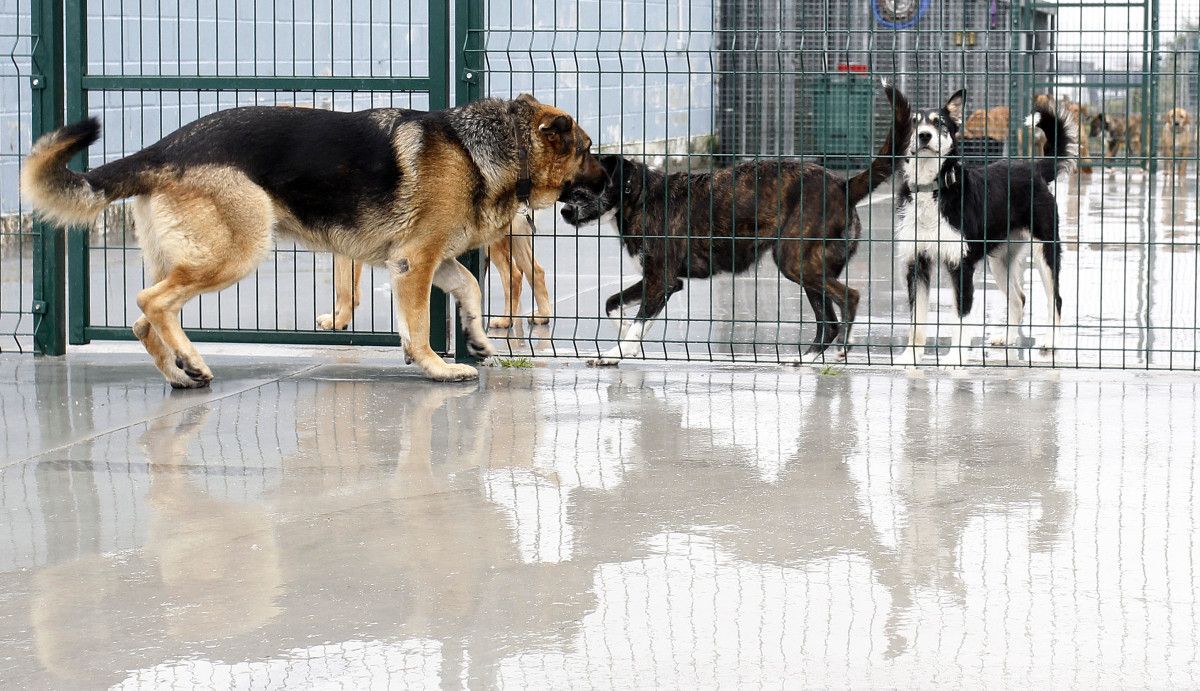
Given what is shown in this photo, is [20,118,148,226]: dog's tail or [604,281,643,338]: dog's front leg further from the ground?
[20,118,148,226]: dog's tail

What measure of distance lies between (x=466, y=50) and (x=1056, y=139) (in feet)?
10.3

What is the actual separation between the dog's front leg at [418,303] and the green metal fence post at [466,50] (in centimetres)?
50

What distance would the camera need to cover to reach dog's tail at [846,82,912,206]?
774 cm

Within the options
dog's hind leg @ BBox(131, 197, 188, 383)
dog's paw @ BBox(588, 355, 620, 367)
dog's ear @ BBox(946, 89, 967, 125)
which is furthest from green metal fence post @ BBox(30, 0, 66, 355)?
dog's ear @ BBox(946, 89, 967, 125)

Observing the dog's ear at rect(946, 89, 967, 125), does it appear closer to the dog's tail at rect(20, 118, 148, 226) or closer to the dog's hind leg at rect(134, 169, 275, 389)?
the dog's hind leg at rect(134, 169, 275, 389)

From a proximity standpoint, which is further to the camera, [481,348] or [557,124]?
[481,348]

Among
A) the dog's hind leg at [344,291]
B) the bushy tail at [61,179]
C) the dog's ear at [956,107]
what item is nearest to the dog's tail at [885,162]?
the dog's ear at [956,107]

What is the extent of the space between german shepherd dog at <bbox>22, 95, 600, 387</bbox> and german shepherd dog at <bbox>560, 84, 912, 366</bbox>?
25.6 inches

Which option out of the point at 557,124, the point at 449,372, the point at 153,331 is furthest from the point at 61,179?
the point at 557,124

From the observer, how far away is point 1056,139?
8.08 metres

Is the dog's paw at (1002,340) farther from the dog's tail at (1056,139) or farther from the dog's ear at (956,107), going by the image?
the dog's ear at (956,107)

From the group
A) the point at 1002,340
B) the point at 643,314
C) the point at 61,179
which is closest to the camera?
the point at 61,179

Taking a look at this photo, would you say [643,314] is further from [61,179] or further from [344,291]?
[61,179]

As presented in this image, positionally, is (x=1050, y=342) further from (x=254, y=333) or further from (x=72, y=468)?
(x=72, y=468)
